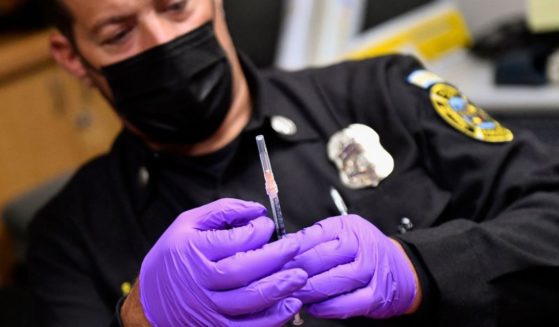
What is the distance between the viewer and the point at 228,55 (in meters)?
1.24

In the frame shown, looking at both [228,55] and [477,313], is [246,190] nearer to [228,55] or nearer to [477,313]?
[228,55]

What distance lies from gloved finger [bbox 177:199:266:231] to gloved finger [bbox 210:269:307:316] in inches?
4.0

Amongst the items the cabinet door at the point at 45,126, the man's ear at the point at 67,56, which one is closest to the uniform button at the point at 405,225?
the man's ear at the point at 67,56

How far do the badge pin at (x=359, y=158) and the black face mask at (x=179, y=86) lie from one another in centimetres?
22

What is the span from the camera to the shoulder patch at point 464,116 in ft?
3.93

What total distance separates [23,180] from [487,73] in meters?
2.15

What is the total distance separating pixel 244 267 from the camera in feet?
2.78

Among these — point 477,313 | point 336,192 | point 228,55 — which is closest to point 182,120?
point 228,55

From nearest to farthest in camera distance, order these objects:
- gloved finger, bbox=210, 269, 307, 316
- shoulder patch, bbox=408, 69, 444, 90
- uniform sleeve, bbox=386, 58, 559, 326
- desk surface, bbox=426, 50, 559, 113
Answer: gloved finger, bbox=210, 269, 307, 316, uniform sleeve, bbox=386, 58, 559, 326, shoulder patch, bbox=408, 69, 444, 90, desk surface, bbox=426, 50, 559, 113

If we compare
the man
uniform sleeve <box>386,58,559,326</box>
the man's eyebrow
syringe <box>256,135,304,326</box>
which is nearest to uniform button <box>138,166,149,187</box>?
the man

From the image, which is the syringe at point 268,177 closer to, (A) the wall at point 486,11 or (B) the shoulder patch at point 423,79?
(B) the shoulder patch at point 423,79

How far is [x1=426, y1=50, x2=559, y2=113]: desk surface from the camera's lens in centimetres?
165

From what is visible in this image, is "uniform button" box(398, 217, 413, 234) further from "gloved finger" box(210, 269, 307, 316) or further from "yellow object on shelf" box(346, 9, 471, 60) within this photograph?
"yellow object on shelf" box(346, 9, 471, 60)

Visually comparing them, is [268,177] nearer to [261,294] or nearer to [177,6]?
[261,294]
